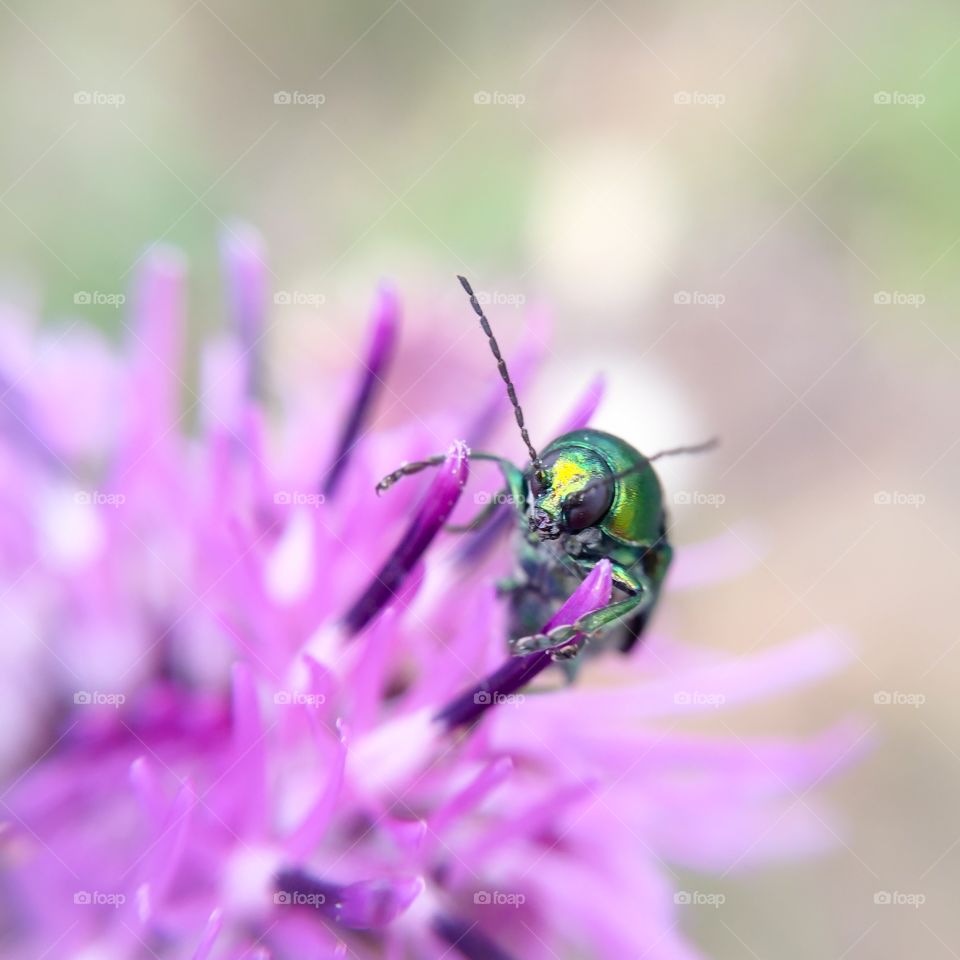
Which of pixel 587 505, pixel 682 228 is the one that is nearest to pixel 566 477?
pixel 587 505

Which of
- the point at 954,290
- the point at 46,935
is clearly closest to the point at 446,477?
the point at 46,935

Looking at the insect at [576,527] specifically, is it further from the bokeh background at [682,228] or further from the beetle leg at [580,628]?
the bokeh background at [682,228]

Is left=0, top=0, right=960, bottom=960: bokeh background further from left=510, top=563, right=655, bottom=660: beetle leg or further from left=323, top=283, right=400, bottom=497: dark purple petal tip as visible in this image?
left=510, top=563, right=655, bottom=660: beetle leg

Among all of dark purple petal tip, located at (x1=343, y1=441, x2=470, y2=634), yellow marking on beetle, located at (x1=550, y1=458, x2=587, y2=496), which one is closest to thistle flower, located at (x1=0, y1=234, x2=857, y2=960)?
dark purple petal tip, located at (x1=343, y1=441, x2=470, y2=634)

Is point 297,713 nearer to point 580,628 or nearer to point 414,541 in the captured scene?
point 414,541

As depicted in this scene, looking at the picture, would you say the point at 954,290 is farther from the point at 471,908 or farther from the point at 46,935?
the point at 46,935

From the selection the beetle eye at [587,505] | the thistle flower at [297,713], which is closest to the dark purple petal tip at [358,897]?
the thistle flower at [297,713]
